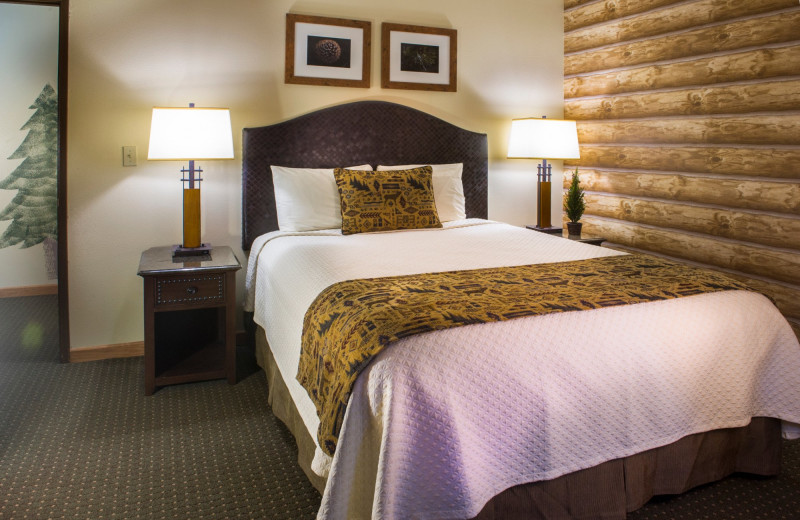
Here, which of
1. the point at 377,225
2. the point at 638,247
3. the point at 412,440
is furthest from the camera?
the point at 638,247

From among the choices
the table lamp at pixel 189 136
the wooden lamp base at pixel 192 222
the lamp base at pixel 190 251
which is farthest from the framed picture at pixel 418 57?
the lamp base at pixel 190 251

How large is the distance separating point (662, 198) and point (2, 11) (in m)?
5.10

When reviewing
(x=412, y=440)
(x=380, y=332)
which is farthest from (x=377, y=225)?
(x=412, y=440)

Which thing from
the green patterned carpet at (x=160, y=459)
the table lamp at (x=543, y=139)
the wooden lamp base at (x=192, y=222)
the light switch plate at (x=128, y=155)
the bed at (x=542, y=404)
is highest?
the table lamp at (x=543, y=139)

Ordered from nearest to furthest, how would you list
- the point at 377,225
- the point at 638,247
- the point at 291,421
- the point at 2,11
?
the point at 291,421 → the point at 377,225 → the point at 638,247 → the point at 2,11

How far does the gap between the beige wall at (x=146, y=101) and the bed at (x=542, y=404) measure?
1.23 metres

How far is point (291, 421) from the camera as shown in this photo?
229cm

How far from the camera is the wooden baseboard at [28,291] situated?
4.76 meters

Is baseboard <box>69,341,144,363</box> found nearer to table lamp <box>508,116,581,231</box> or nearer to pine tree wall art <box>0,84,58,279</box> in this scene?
pine tree wall art <box>0,84,58,279</box>

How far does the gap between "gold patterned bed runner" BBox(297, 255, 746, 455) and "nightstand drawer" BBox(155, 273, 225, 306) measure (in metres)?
1.01

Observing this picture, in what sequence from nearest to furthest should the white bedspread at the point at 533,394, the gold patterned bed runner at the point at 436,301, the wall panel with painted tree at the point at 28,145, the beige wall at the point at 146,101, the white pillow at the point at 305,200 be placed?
the white bedspread at the point at 533,394
the gold patterned bed runner at the point at 436,301
the beige wall at the point at 146,101
the white pillow at the point at 305,200
the wall panel with painted tree at the point at 28,145

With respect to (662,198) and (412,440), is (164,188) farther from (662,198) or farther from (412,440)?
(662,198)

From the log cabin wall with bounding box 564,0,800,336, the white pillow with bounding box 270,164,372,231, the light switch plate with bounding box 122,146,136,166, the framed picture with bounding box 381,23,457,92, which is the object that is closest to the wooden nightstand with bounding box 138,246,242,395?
the white pillow with bounding box 270,164,372,231

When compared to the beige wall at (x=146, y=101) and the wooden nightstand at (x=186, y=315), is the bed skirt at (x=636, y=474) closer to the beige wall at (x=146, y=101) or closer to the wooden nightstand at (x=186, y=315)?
the wooden nightstand at (x=186, y=315)
